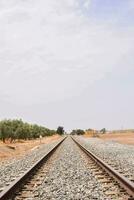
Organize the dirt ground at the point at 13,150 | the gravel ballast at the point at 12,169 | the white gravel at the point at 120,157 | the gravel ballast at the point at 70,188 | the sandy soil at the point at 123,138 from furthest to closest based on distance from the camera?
the sandy soil at the point at 123,138 → the dirt ground at the point at 13,150 → the white gravel at the point at 120,157 → the gravel ballast at the point at 12,169 → the gravel ballast at the point at 70,188

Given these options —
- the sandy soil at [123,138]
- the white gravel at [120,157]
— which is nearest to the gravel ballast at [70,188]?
the white gravel at [120,157]

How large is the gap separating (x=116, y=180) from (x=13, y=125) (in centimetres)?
9447

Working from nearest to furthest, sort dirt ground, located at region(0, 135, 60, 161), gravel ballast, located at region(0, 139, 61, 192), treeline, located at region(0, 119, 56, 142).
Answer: gravel ballast, located at region(0, 139, 61, 192) < dirt ground, located at region(0, 135, 60, 161) < treeline, located at region(0, 119, 56, 142)

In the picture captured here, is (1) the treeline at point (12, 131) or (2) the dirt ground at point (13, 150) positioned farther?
(1) the treeline at point (12, 131)

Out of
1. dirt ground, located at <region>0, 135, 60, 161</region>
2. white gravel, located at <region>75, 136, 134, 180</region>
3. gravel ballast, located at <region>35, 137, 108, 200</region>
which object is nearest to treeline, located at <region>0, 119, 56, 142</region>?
dirt ground, located at <region>0, 135, 60, 161</region>

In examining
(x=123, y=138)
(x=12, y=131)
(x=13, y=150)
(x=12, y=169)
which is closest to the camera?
(x=12, y=169)

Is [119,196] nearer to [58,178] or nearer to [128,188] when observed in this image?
[128,188]

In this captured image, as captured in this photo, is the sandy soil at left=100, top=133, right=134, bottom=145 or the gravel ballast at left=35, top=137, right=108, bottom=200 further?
the sandy soil at left=100, top=133, right=134, bottom=145

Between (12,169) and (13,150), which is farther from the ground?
(13,150)

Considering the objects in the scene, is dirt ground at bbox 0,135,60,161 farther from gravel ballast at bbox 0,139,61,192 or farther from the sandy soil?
the sandy soil

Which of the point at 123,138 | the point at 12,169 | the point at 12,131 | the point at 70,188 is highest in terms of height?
the point at 12,131

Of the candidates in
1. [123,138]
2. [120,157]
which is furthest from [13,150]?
[123,138]

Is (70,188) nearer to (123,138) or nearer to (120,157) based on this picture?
(120,157)

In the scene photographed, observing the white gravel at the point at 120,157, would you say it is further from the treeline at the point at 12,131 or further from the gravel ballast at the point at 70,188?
the treeline at the point at 12,131
